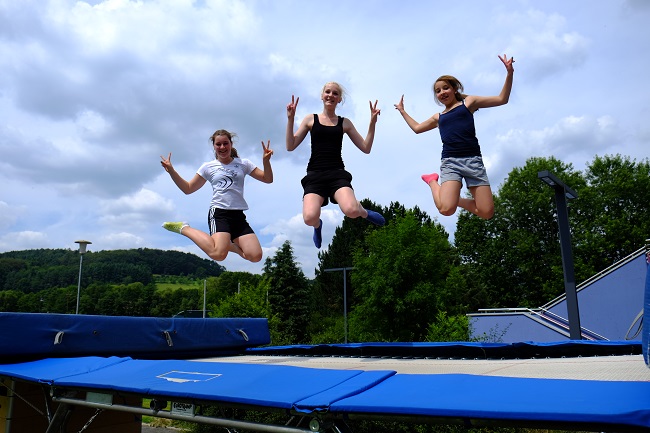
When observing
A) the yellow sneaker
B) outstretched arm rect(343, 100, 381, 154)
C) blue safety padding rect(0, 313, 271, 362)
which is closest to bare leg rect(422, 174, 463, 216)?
outstretched arm rect(343, 100, 381, 154)

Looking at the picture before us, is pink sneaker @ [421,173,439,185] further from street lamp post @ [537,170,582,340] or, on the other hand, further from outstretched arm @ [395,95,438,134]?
street lamp post @ [537,170,582,340]

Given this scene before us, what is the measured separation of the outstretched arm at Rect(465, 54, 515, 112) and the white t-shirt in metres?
2.15

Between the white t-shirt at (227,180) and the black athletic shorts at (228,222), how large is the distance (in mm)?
49

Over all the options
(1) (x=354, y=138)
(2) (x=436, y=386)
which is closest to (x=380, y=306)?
(1) (x=354, y=138)

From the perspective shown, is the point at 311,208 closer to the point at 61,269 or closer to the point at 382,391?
the point at 382,391

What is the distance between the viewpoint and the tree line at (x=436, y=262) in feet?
60.6

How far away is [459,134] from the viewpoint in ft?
13.1

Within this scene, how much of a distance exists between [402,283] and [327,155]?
48.2ft

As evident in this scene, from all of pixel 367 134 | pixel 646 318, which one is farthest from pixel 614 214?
pixel 646 318

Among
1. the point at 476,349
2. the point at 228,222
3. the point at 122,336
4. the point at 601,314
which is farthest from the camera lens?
the point at 601,314

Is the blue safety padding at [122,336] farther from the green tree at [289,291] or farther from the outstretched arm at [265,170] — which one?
the green tree at [289,291]

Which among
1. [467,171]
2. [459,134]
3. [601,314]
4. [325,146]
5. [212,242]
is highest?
[325,146]

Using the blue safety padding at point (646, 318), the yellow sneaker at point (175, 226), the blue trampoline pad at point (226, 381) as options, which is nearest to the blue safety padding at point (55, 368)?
the blue trampoline pad at point (226, 381)

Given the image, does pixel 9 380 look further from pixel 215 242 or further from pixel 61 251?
pixel 61 251
